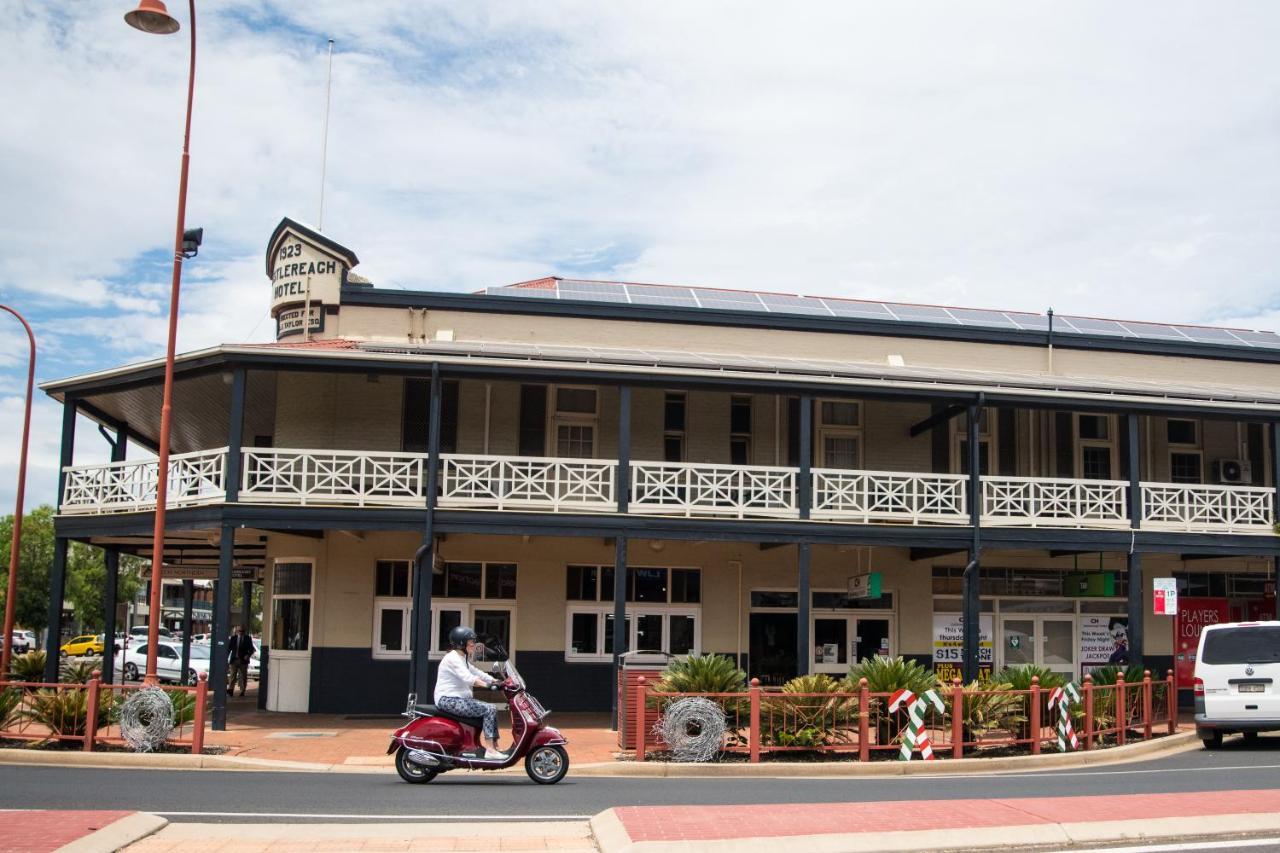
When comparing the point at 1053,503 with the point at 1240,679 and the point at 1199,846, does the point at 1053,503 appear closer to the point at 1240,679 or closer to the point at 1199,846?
the point at 1240,679

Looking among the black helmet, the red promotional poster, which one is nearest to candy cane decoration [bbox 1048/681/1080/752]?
the black helmet

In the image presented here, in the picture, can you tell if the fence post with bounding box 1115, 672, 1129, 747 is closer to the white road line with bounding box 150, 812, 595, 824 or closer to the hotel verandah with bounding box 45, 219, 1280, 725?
the hotel verandah with bounding box 45, 219, 1280, 725

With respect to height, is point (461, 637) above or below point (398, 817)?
above

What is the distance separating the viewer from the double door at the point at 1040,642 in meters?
26.3

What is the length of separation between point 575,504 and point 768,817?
454 inches

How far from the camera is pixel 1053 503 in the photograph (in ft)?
76.9

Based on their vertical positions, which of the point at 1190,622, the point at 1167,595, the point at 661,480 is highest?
the point at 661,480

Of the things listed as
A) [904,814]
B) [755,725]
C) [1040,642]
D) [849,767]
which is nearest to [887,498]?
[1040,642]

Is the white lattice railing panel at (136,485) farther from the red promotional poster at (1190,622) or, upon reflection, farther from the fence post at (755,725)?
the red promotional poster at (1190,622)

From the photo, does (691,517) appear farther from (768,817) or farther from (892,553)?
(768,817)

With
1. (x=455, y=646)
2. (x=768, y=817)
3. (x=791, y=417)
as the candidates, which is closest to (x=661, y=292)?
(x=791, y=417)

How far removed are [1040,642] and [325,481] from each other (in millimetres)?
14470

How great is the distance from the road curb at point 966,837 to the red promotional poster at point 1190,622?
1756cm

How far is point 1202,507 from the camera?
2400 cm
